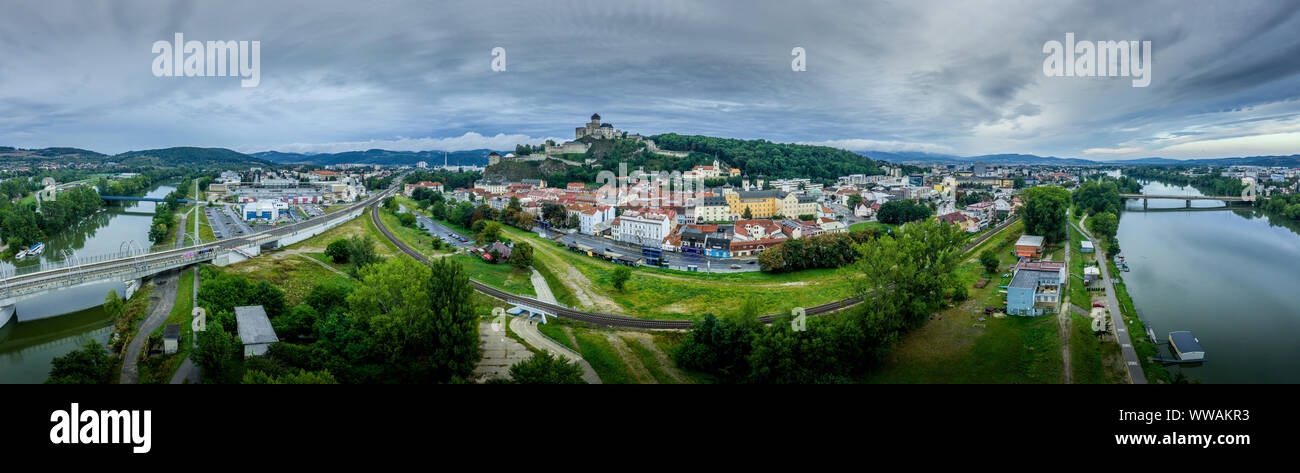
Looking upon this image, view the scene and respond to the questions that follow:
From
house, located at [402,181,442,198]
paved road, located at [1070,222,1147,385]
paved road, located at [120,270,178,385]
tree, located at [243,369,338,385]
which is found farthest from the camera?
house, located at [402,181,442,198]

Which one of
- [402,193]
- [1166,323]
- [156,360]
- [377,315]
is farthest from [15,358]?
[402,193]

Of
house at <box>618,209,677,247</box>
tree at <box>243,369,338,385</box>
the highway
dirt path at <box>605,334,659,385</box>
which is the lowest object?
dirt path at <box>605,334,659,385</box>

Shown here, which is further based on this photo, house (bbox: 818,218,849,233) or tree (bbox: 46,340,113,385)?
house (bbox: 818,218,849,233)

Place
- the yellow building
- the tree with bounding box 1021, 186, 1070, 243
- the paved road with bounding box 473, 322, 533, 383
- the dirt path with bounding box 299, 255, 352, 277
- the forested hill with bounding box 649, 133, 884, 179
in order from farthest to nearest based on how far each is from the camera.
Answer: the forested hill with bounding box 649, 133, 884, 179
the yellow building
the tree with bounding box 1021, 186, 1070, 243
the dirt path with bounding box 299, 255, 352, 277
the paved road with bounding box 473, 322, 533, 383

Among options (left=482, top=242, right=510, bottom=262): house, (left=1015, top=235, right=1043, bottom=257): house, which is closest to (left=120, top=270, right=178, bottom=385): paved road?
(left=482, top=242, right=510, bottom=262): house

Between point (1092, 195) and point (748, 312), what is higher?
point (1092, 195)

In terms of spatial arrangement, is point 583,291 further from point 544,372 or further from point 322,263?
point 322,263

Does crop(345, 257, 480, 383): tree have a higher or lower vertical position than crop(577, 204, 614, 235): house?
lower

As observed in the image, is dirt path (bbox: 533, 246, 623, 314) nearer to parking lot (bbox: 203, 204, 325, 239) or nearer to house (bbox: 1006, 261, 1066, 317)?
house (bbox: 1006, 261, 1066, 317)
